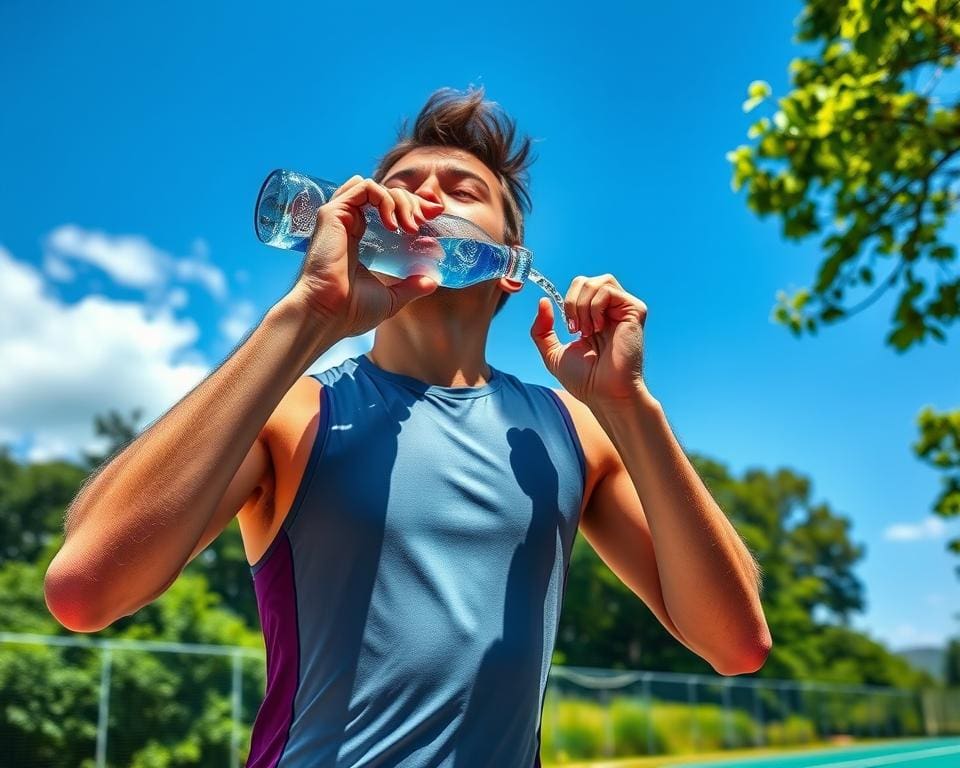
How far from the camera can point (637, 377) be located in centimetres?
137

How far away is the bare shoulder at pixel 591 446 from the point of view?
1514 millimetres

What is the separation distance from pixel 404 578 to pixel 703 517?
428mm

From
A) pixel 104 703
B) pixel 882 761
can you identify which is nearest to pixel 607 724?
pixel 882 761

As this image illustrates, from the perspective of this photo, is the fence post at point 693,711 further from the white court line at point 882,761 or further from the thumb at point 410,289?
the thumb at point 410,289

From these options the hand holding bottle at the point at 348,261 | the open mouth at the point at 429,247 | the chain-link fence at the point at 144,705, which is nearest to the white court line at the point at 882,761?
the chain-link fence at the point at 144,705

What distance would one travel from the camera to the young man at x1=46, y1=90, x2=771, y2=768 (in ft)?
3.69

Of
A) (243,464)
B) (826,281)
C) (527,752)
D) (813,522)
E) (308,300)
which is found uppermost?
(813,522)

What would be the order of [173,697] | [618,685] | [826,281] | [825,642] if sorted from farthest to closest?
1. [825,642]
2. [618,685]
3. [173,697]
4. [826,281]

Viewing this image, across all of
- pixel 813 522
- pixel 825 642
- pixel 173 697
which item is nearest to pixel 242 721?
pixel 173 697

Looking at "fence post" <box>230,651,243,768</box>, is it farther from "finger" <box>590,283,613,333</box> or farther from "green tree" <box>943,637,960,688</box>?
"green tree" <box>943,637,960,688</box>

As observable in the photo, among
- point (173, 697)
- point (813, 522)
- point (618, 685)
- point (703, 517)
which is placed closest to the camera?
point (703, 517)

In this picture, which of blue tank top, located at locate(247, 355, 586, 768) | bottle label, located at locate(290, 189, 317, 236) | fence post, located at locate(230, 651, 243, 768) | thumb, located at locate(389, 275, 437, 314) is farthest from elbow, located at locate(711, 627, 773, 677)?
fence post, located at locate(230, 651, 243, 768)

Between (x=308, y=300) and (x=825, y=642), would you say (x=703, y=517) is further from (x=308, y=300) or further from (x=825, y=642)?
(x=825, y=642)

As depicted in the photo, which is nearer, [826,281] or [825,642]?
[826,281]
